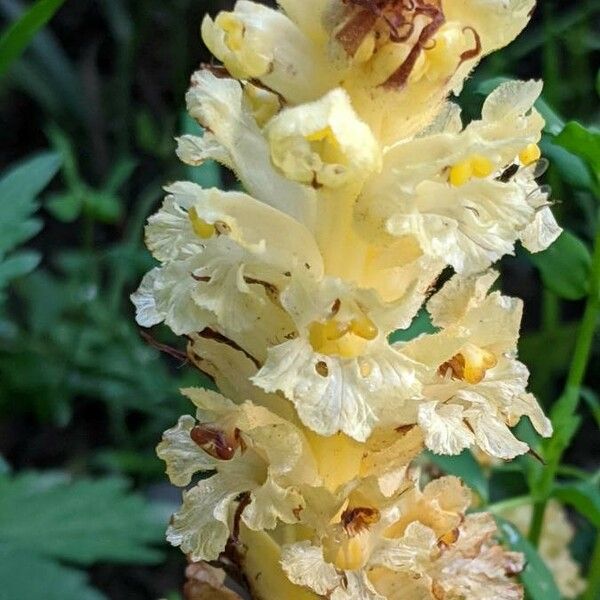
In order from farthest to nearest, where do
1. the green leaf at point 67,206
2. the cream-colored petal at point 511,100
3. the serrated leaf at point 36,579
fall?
1. the green leaf at point 67,206
2. the serrated leaf at point 36,579
3. the cream-colored petal at point 511,100

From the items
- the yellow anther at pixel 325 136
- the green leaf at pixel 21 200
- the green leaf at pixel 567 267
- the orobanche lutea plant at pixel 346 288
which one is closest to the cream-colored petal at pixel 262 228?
the orobanche lutea plant at pixel 346 288

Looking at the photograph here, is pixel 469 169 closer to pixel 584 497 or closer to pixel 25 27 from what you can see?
pixel 584 497

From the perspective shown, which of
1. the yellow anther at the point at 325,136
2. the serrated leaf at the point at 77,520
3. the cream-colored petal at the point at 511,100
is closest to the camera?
the yellow anther at the point at 325,136

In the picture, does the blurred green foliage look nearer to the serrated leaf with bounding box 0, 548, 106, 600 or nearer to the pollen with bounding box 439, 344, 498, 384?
the serrated leaf with bounding box 0, 548, 106, 600

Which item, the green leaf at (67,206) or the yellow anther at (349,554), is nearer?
the yellow anther at (349,554)

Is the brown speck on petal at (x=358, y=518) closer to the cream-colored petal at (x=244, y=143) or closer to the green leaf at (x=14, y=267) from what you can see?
the cream-colored petal at (x=244, y=143)

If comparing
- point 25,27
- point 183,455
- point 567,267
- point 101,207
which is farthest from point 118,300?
point 183,455
